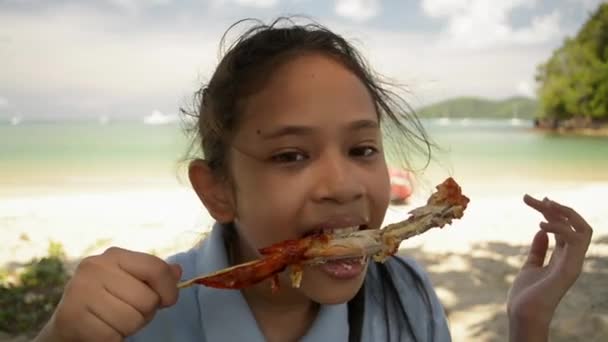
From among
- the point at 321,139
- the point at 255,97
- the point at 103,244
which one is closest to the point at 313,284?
the point at 321,139

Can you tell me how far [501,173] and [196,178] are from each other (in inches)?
605

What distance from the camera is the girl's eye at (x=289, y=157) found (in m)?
1.32

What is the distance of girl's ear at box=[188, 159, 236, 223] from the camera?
154 centimetres

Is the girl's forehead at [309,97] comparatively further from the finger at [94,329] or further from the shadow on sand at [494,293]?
the shadow on sand at [494,293]

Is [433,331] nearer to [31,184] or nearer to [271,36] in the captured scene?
[271,36]

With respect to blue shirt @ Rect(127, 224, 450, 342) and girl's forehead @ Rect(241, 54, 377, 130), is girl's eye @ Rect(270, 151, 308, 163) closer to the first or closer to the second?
girl's forehead @ Rect(241, 54, 377, 130)

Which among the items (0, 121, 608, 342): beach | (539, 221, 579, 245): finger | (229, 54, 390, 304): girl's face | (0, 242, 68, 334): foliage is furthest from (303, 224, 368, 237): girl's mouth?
(0, 242, 68, 334): foliage

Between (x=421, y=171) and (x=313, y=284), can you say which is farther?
(x=421, y=171)

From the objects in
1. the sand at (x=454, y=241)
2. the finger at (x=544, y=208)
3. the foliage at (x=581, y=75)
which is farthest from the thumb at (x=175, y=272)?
the foliage at (x=581, y=75)

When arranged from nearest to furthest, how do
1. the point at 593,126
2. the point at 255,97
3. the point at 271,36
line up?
1. the point at 255,97
2. the point at 271,36
3. the point at 593,126

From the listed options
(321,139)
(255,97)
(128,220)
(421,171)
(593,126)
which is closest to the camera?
(321,139)

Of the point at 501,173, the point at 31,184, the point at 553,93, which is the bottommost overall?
the point at 501,173

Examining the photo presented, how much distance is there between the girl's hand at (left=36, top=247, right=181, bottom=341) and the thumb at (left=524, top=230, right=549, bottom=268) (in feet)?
3.91

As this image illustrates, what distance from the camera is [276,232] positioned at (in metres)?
1.33
